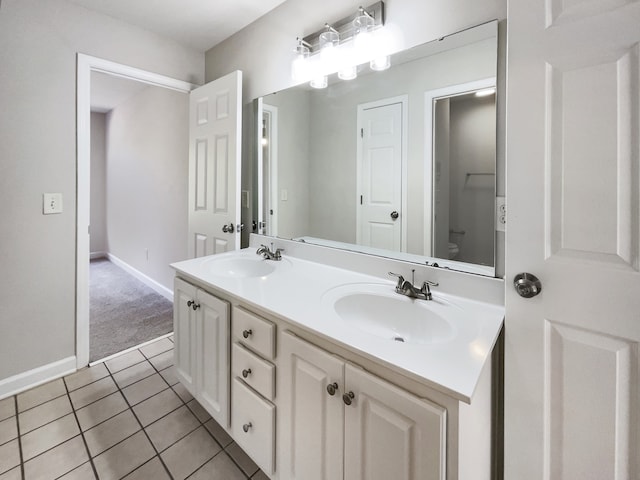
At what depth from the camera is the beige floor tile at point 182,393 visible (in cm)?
171

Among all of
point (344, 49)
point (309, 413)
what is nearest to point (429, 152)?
point (344, 49)

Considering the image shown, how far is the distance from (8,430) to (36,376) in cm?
41

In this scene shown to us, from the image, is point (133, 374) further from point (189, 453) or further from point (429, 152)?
point (429, 152)

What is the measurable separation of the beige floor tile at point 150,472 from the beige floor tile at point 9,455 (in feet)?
1.77

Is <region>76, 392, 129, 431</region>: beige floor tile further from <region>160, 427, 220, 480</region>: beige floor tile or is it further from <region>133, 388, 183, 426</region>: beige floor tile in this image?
<region>160, 427, 220, 480</region>: beige floor tile

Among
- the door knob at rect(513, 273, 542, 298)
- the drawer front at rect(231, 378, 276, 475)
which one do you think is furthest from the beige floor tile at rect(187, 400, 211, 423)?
the door knob at rect(513, 273, 542, 298)

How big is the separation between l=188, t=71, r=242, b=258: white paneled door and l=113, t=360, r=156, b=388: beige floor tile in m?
0.87

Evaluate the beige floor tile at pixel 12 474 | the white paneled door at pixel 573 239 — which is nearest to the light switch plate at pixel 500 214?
the white paneled door at pixel 573 239

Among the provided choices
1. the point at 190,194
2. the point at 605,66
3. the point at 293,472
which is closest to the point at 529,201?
the point at 605,66

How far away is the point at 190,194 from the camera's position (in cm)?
246

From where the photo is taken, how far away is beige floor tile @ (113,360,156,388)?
1.88 meters

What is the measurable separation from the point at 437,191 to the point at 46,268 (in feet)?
7.67

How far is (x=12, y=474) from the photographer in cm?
125

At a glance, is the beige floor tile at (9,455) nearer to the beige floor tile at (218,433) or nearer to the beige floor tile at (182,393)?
the beige floor tile at (182,393)
